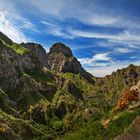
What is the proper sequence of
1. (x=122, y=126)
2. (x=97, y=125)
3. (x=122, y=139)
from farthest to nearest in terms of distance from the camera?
(x=97, y=125), (x=122, y=126), (x=122, y=139)

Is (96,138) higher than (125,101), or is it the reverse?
(125,101)

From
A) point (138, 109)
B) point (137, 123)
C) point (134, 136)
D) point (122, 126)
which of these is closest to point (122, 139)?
point (134, 136)

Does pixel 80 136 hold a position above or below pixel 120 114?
below

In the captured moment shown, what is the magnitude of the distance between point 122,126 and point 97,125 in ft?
34.2

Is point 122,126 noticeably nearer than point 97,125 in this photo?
Yes

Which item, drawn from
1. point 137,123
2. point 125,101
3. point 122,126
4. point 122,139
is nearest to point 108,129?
point 122,126

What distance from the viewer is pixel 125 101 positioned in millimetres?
117438

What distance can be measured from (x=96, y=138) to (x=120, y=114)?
12130 millimetres

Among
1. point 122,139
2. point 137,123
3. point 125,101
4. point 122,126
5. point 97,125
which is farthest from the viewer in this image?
point 125,101

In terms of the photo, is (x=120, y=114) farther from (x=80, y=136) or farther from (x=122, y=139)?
(x=122, y=139)

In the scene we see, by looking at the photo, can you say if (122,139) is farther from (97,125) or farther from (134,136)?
(97,125)

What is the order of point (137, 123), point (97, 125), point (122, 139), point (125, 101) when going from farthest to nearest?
point (125, 101), point (97, 125), point (137, 123), point (122, 139)

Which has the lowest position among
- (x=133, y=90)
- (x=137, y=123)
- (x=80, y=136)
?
(x=80, y=136)

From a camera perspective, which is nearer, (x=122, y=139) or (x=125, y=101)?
(x=122, y=139)
